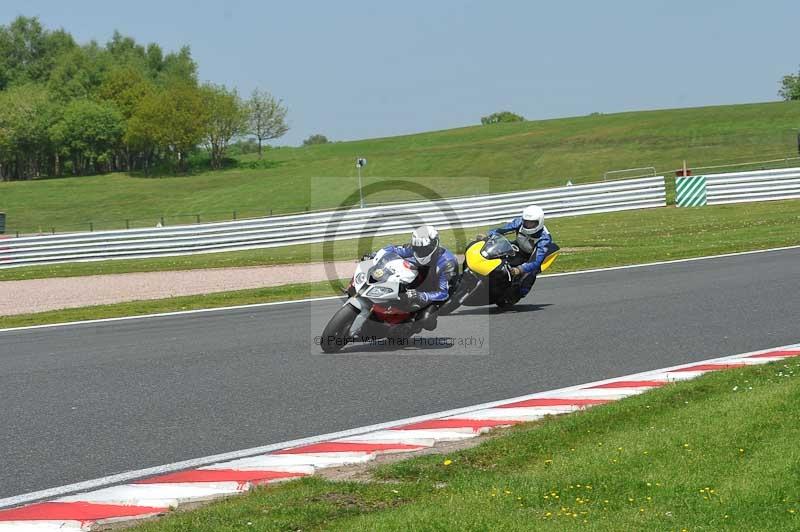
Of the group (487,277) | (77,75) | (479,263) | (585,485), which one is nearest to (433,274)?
(479,263)

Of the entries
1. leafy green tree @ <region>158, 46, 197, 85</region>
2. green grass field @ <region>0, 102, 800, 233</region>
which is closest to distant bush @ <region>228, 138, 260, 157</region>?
leafy green tree @ <region>158, 46, 197, 85</region>

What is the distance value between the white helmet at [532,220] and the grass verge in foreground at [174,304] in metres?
4.73

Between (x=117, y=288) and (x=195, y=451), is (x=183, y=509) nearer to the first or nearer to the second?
(x=195, y=451)

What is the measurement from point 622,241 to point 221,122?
269 feet

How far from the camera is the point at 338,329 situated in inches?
437

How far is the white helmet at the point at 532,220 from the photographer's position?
46.9ft

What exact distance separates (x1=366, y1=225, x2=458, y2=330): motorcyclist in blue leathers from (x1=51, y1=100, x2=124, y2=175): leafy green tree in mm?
100976

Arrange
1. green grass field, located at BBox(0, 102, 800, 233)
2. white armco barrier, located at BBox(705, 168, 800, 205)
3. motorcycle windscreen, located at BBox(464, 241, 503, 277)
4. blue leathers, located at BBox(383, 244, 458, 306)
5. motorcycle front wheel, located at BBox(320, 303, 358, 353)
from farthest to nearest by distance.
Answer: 1. green grass field, located at BBox(0, 102, 800, 233)
2. white armco barrier, located at BBox(705, 168, 800, 205)
3. motorcycle windscreen, located at BBox(464, 241, 503, 277)
4. blue leathers, located at BBox(383, 244, 458, 306)
5. motorcycle front wheel, located at BBox(320, 303, 358, 353)

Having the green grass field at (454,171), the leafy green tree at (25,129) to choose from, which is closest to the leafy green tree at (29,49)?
the leafy green tree at (25,129)

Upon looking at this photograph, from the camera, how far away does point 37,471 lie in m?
6.85

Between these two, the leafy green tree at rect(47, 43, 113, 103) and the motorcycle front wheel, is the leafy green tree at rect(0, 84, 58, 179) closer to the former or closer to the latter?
the leafy green tree at rect(47, 43, 113, 103)

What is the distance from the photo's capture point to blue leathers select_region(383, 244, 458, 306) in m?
11.2

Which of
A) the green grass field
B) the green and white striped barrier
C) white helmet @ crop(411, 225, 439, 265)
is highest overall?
the green grass field

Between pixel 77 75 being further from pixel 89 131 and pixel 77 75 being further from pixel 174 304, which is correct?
pixel 174 304
